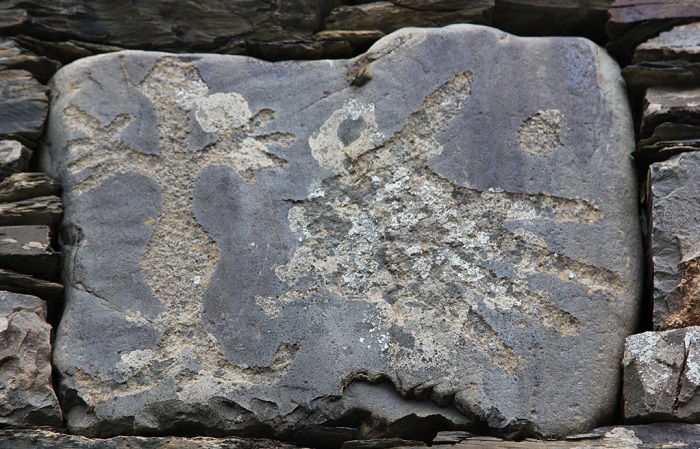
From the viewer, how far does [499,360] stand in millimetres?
2344

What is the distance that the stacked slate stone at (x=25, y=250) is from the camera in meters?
2.33

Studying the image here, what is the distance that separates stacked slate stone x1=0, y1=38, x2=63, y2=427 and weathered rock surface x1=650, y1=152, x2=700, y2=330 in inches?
63.8

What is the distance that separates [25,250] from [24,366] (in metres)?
0.33

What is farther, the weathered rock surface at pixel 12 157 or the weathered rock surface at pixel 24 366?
the weathered rock surface at pixel 12 157

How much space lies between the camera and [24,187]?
257cm

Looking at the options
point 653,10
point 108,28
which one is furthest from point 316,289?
point 653,10

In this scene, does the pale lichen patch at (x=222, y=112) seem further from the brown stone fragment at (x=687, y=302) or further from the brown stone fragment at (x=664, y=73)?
the brown stone fragment at (x=687, y=302)

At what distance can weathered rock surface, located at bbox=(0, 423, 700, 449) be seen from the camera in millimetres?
2193

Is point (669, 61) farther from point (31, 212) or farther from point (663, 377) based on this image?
point (31, 212)

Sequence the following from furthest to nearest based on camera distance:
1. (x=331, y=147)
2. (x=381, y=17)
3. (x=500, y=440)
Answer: (x=381, y=17) < (x=331, y=147) < (x=500, y=440)

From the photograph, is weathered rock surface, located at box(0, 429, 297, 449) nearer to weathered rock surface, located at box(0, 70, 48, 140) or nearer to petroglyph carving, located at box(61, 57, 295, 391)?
petroglyph carving, located at box(61, 57, 295, 391)

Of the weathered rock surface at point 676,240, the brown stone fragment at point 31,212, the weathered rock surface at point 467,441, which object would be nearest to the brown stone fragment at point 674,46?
the weathered rock surface at point 676,240

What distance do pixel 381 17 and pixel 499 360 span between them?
117 cm

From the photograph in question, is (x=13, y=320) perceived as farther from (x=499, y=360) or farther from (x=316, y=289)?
(x=499, y=360)
